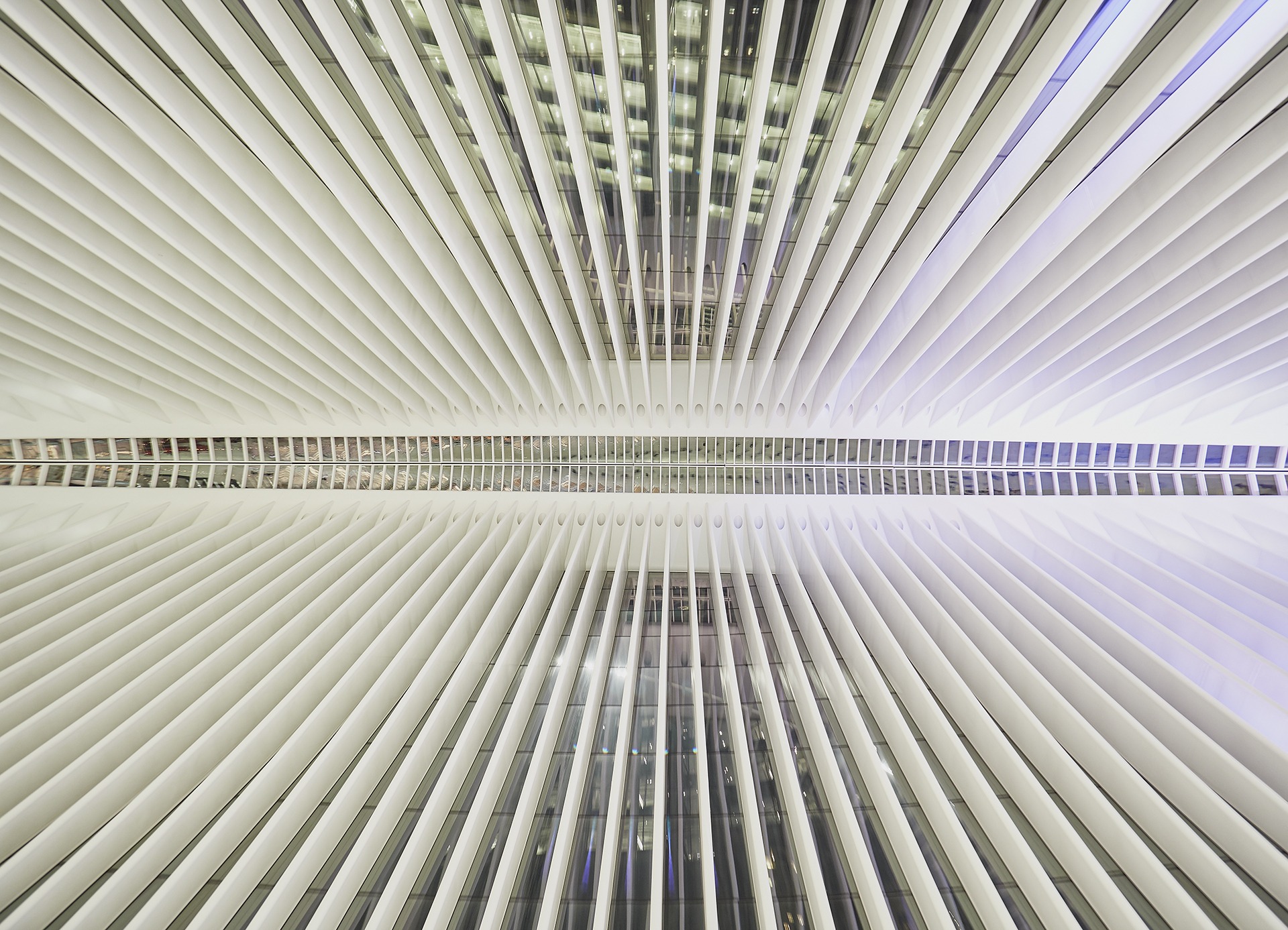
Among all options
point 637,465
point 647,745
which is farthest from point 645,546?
point 637,465

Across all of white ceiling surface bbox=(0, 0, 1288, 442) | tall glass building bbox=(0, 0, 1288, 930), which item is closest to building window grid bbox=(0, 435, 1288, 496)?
white ceiling surface bbox=(0, 0, 1288, 442)

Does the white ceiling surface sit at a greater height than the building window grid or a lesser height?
greater

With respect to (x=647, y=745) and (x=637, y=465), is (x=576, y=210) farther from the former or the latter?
(x=637, y=465)

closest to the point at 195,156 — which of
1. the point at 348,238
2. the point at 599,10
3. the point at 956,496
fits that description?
the point at 348,238

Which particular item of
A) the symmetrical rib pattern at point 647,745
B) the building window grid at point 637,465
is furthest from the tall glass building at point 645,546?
the building window grid at point 637,465

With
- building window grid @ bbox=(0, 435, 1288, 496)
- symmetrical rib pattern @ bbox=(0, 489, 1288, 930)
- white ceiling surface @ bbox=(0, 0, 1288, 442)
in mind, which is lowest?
symmetrical rib pattern @ bbox=(0, 489, 1288, 930)

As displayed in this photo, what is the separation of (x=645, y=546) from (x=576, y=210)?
4.78 m

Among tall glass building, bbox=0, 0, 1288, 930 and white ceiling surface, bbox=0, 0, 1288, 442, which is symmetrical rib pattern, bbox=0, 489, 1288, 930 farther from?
white ceiling surface, bbox=0, 0, 1288, 442

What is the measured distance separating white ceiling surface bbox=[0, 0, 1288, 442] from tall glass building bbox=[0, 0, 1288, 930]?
0.06m

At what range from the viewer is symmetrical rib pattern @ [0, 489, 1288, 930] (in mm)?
3268

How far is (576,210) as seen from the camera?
6910mm

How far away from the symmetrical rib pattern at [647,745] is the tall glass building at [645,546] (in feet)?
0.11

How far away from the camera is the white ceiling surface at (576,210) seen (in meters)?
4.12

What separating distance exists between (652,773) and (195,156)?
273 inches
